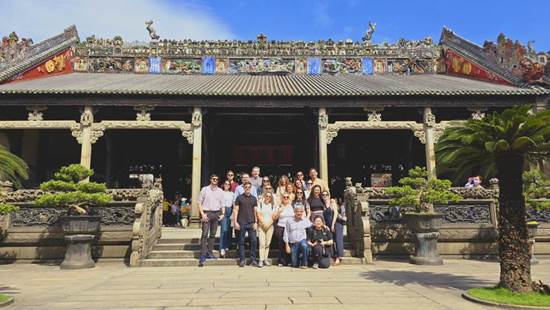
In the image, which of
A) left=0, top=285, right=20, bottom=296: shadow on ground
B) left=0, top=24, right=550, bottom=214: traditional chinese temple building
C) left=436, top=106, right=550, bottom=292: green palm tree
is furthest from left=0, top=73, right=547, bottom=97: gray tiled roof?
left=0, top=285, right=20, bottom=296: shadow on ground

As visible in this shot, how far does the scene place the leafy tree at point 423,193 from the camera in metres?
7.65

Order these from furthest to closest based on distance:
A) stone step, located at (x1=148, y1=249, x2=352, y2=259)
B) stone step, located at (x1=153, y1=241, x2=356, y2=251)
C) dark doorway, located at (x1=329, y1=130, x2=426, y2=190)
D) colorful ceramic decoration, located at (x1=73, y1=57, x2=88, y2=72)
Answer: colorful ceramic decoration, located at (x1=73, y1=57, x2=88, y2=72)
dark doorway, located at (x1=329, y1=130, x2=426, y2=190)
stone step, located at (x1=153, y1=241, x2=356, y2=251)
stone step, located at (x1=148, y1=249, x2=352, y2=259)

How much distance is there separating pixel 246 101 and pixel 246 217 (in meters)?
6.45

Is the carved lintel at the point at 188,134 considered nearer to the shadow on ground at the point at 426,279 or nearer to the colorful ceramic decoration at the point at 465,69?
the shadow on ground at the point at 426,279

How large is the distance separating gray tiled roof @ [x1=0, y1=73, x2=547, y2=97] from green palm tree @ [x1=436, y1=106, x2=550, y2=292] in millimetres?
7676

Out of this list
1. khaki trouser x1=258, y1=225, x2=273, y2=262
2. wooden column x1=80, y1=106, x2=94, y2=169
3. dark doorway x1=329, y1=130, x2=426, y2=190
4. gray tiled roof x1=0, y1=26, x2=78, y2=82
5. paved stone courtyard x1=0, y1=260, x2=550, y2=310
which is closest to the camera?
paved stone courtyard x1=0, y1=260, x2=550, y2=310

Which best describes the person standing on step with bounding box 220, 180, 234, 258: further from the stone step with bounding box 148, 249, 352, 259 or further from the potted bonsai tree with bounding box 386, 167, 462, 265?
the potted bonsai tree with bounding box 386, 167, 462, 265

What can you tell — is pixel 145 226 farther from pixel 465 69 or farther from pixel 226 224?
pixel 465 69

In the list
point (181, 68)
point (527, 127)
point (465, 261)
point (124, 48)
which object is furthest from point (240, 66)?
point (527, 127)

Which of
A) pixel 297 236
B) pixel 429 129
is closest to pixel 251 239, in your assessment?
pixel 297 236

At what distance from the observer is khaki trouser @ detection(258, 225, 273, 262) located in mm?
6938

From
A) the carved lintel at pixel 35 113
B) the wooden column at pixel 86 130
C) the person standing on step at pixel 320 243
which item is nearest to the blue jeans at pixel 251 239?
the person standing on step at pixel 320 243

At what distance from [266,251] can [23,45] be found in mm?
14648

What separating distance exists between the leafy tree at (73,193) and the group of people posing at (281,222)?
7.38 feet
